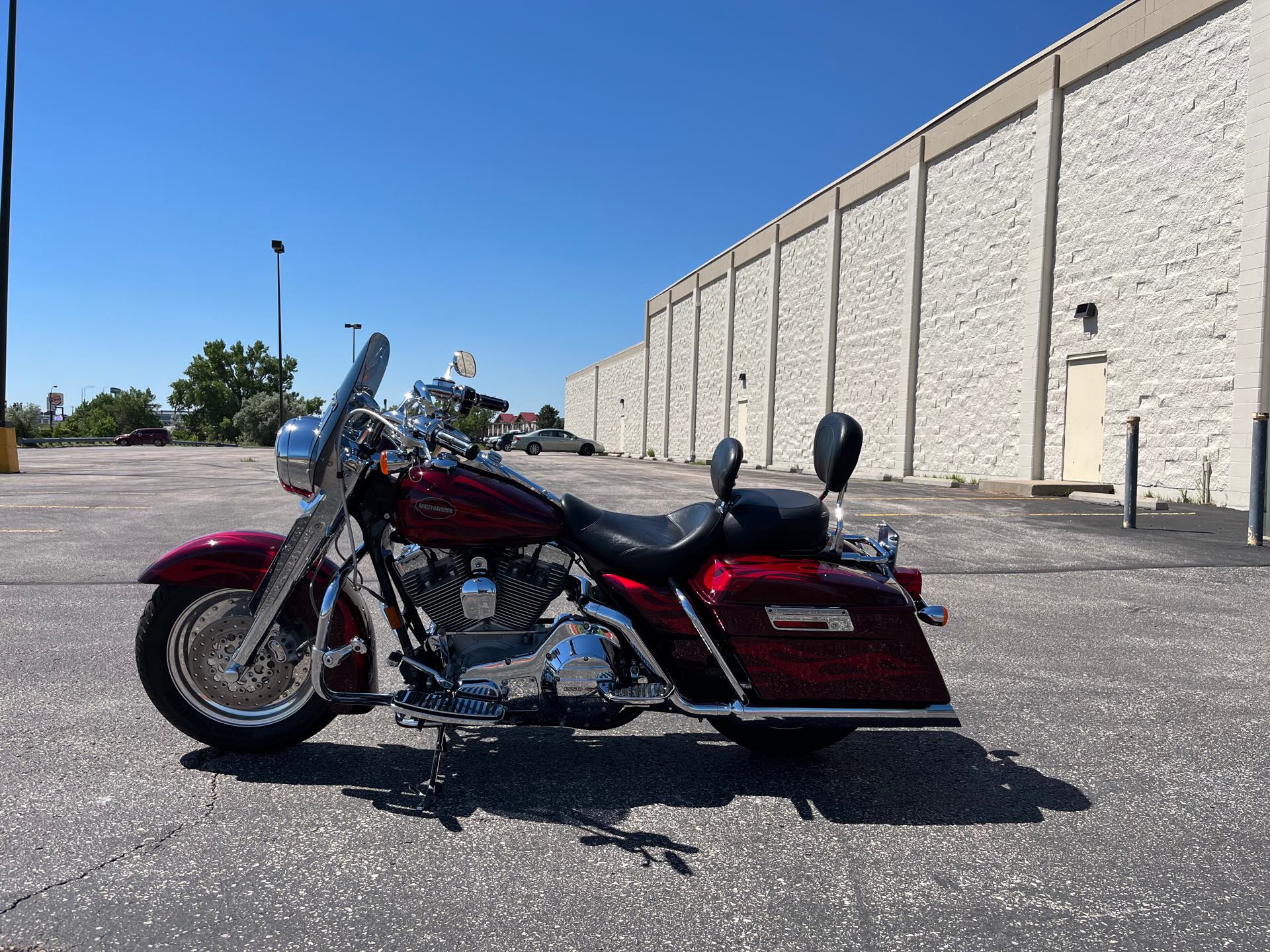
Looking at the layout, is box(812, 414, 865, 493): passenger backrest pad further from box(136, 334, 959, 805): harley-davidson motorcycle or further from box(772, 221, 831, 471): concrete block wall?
box(772, 221, 831, 471): concrete block wall

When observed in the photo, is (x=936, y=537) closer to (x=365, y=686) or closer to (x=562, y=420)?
(x=365, y=686)

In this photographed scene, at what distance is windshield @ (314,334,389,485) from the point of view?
3184mm

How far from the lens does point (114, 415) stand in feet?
355

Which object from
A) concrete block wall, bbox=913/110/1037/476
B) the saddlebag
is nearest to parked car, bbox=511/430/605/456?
concrete block wall, bbox=913/110/1037/476

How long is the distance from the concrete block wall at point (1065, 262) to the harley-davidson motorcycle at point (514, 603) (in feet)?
41.1

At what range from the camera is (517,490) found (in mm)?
3104

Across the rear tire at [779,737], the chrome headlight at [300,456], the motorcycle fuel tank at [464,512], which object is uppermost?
the chrome headlight at [300,456]

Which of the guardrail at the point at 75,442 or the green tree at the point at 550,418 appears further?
the green tree at the point at 550,418

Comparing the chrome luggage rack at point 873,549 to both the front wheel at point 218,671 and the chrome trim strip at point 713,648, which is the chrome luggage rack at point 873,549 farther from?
the front wheel at point 218,671

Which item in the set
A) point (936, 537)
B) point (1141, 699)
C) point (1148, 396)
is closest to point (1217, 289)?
point (1148, 396)

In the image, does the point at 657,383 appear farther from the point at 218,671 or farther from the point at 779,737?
the point at 218,671

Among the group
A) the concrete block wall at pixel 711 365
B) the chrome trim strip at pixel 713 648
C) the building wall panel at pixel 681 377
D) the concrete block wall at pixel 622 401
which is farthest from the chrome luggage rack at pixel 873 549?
the concrete block wall at pixel 622 401

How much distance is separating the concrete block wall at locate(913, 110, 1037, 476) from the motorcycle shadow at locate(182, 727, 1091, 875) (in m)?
15.8

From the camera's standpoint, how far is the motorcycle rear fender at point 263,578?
3.25 metres
